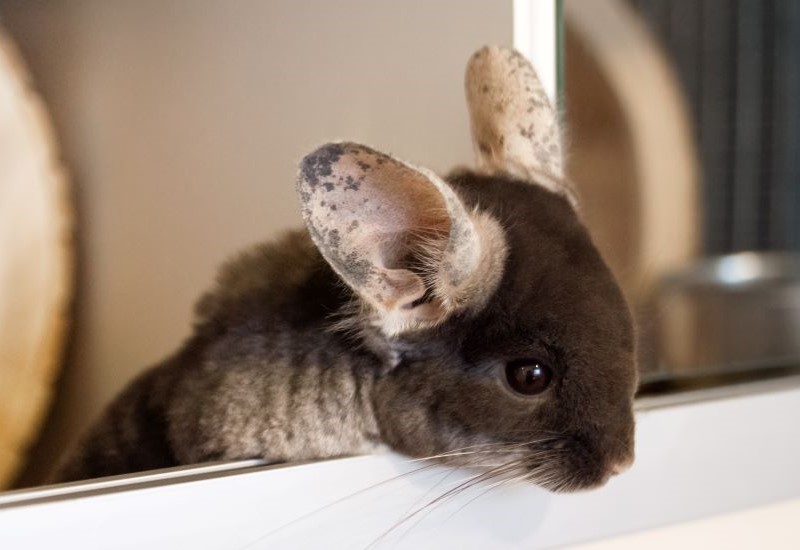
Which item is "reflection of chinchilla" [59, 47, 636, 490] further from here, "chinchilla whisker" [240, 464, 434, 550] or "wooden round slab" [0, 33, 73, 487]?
"wooden round slab" [0, 33, 73, 487]

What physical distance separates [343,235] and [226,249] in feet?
2.15

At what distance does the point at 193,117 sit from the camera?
1.44 meters

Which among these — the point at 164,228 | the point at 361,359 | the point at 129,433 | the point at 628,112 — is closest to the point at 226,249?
the point at 164,228

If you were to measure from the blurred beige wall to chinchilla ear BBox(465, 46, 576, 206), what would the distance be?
0.09 metres

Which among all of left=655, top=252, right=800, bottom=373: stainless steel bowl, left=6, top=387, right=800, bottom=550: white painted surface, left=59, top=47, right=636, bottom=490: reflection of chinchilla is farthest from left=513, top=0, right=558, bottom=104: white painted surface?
left=655, top=252, right=800, bottom=373: stainless steel bowl

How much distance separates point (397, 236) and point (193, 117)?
74cm

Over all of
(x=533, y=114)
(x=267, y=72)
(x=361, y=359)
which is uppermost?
(x=267, y=72)

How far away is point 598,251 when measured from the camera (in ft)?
3.22

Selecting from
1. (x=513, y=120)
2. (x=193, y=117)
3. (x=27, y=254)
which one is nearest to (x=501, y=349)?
(x=513, y=120)

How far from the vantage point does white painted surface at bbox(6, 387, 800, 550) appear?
717mm

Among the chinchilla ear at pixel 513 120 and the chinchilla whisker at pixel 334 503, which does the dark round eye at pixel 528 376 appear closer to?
the chinchilla whisker at pixel 334 503

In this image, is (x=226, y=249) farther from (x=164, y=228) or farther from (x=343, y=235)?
(x=343, y=235)

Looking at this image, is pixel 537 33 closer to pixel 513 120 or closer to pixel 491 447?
pixel 513 120

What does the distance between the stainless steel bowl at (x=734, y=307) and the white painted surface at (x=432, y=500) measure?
0.52 meters
